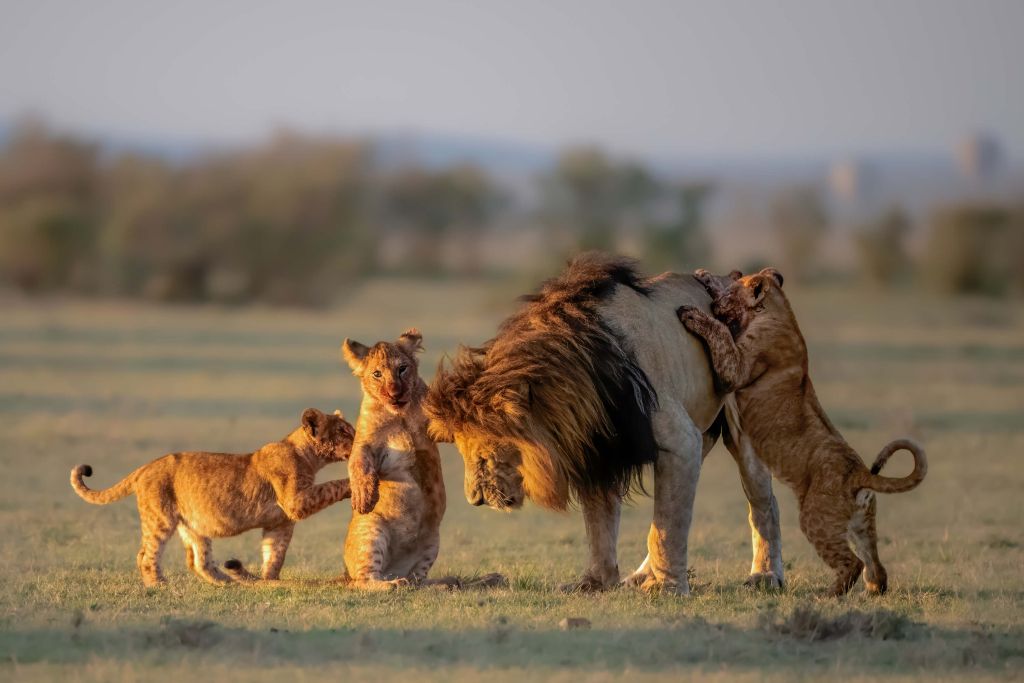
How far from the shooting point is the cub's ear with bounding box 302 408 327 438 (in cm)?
784

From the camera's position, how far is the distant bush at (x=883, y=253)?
53750 mm

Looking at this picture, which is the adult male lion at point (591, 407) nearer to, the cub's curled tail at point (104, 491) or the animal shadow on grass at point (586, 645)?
the animal shadow on grass at point (586, 645)

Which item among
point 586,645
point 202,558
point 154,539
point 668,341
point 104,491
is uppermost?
point 668,341

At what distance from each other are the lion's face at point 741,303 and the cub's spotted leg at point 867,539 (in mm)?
1157

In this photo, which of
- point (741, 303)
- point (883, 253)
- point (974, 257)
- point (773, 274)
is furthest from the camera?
point (883, 253)

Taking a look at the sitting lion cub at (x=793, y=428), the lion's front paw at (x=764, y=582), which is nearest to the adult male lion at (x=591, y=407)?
the sitting lion cub at (x=793, y=428)

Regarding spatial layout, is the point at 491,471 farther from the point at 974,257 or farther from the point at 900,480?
the point at 974,257

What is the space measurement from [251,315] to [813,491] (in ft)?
100.0

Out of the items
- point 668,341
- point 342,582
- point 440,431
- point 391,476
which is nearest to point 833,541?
point 668,341

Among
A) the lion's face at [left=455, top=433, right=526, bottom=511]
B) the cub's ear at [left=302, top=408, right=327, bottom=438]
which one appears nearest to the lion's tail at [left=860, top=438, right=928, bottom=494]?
the lion's face at [left=455, top=433, right=526, bottom=511]

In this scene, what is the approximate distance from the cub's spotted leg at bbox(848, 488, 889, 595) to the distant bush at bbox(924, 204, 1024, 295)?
42445mm

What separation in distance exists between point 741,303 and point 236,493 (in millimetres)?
2894

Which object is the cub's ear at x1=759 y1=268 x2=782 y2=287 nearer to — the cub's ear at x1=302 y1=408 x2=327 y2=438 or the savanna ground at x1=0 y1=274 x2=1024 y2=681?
the savanna ground at x1=0 y1=274 x2=1024 y2=681

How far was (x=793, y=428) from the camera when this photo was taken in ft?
26.0
